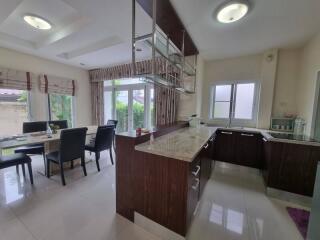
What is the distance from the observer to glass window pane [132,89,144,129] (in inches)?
182

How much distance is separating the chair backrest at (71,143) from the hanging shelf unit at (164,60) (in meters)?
1.51

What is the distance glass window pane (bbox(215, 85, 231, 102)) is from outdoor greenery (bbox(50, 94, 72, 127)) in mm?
4537

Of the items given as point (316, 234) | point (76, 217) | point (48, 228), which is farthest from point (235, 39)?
point (48, 228)

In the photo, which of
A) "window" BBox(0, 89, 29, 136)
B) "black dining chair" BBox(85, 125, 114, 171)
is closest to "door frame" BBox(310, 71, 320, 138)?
"black dining chair" BBox(85, 125, 114, 171)

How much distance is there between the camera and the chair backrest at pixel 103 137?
2955mm

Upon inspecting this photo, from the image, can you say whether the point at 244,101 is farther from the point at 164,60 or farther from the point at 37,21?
the point at 37,21

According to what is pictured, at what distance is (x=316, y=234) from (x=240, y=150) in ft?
6.49

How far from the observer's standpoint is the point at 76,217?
176 cm

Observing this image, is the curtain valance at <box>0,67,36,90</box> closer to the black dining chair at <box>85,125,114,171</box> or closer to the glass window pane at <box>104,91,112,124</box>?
the glass window pane at <box>104,91,112,124</box>

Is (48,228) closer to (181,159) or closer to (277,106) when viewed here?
(181,159)

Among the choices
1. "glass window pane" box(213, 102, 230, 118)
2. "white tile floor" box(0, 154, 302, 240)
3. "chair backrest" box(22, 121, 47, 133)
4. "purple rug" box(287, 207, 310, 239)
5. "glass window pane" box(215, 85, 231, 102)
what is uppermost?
"glass window pane" box(215, 85, 231, 102)

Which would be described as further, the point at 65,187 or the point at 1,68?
the point at 1,68

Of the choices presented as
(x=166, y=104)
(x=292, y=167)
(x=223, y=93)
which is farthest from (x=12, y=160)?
(x=223, y=93)

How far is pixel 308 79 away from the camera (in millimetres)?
2578
